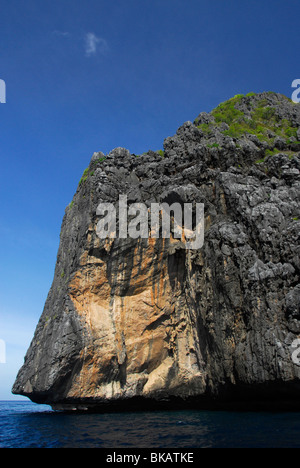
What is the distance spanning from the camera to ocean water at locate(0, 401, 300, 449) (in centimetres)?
1509

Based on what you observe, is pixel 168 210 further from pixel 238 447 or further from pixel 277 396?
pixel 238 447

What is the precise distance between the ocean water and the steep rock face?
3.92 metres

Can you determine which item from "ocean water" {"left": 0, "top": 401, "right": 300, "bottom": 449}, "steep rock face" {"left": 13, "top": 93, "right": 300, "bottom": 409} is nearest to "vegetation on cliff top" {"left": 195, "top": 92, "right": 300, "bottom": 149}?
"steep rock face" {"left": 13, "top": 93, "right": 300, "bottom": 409}

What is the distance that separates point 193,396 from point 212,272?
1061 centimetres

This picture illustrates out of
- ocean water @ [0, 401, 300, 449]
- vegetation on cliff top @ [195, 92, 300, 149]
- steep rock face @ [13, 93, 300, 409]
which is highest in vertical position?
vegetation on cliff top @ [195, 92, 300, 149]

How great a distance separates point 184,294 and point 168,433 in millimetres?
14477

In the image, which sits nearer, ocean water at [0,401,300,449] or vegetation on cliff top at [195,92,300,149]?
ocean water at [0,401,300,449]

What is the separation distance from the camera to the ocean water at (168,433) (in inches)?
594
